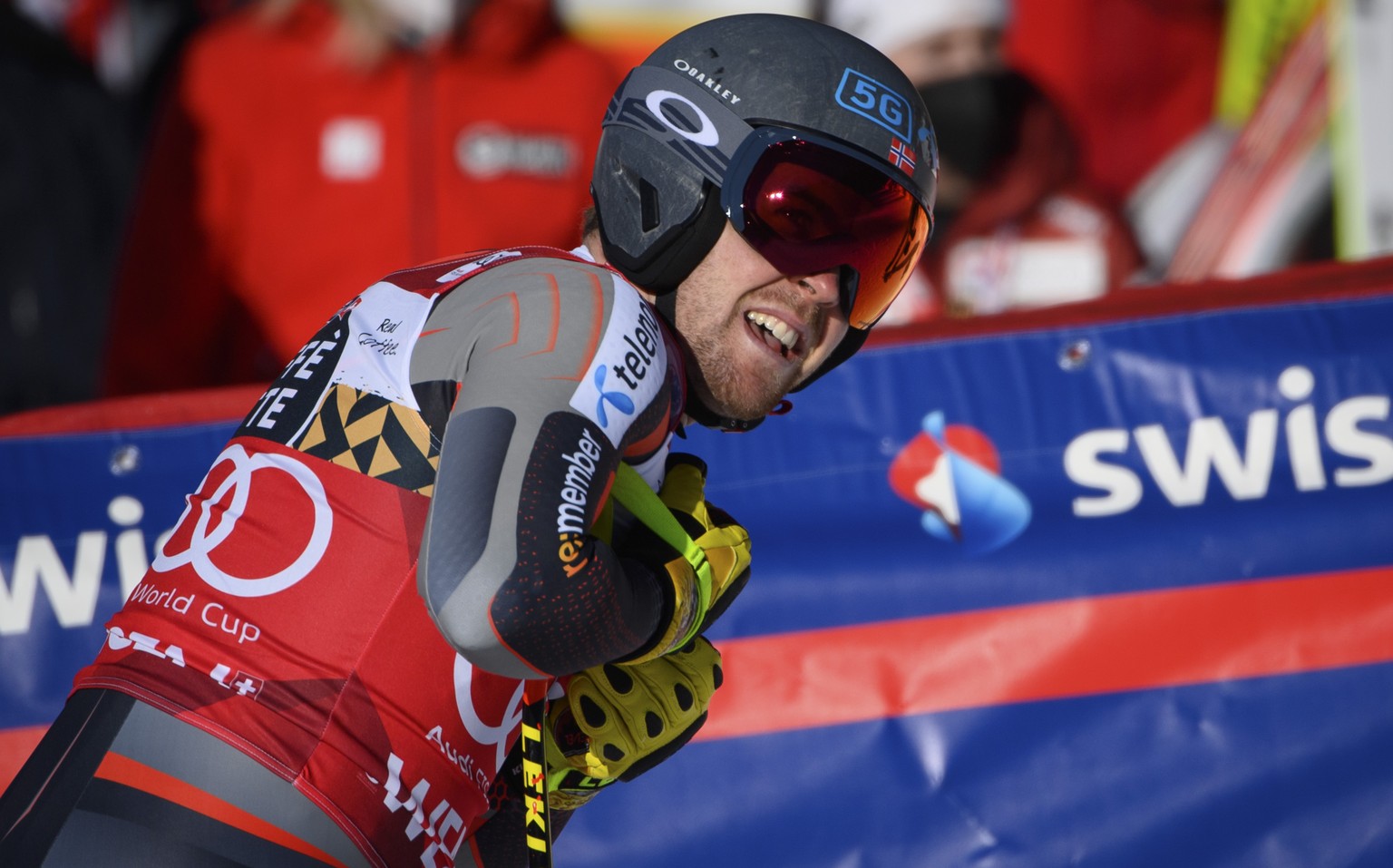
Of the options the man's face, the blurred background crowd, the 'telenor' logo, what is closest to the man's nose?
the man's face

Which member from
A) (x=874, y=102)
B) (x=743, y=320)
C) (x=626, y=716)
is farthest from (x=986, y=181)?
(x=626, y=716)

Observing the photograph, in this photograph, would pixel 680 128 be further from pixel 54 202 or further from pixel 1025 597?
pixel 54 202

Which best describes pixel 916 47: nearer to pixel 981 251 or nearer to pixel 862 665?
pixel 981 251

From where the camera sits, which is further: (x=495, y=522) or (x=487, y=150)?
(x=487, y=150)

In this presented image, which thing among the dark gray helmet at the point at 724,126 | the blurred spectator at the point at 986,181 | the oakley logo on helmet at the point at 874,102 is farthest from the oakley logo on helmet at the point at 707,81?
the blurred spectator at the point at 986,181

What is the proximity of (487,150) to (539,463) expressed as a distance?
139 inches

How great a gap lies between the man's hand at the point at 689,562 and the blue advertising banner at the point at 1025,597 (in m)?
1.10

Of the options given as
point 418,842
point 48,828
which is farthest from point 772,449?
point 48,828

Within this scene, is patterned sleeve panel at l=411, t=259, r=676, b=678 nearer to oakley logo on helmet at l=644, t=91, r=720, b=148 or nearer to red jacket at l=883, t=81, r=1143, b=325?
oakley logo on helmet at l=644, t=91, r=720, b=148

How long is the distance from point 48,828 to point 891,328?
2371 mm

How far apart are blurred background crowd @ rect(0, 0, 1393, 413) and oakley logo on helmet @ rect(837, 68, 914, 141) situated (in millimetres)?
1694

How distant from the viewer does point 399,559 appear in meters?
2.01

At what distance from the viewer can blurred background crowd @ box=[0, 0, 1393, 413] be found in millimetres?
5109

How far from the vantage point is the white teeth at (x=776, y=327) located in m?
2.36
